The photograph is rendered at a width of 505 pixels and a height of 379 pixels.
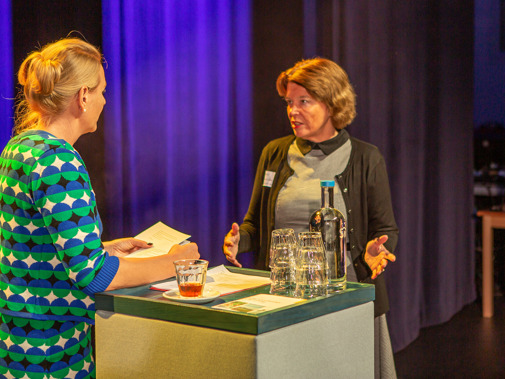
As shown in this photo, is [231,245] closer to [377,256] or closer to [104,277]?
[377,256]

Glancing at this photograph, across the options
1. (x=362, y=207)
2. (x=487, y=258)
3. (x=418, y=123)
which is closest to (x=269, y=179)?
(x=362, y=207)

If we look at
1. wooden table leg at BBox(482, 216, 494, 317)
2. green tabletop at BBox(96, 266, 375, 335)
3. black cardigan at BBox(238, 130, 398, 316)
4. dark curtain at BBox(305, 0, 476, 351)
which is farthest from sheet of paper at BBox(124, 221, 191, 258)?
wooden table leg at BBox(482, 216, 494, 317)

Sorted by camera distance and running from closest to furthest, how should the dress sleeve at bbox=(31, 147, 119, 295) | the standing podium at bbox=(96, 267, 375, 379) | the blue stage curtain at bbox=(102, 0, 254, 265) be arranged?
1. the standing podium at bbox=(96, 267, 375, 379)
2. the dress sleeve at bbox=(31, 147, 119, 295)
3. the blue stage curtain at bbox=(102, 0, 254, 265)

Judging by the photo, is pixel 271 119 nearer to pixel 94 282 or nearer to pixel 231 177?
pixel 231 177

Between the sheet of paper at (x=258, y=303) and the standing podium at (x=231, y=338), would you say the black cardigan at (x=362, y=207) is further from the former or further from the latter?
the sheet of paper at (x=258, y=303)

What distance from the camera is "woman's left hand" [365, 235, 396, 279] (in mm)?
1818

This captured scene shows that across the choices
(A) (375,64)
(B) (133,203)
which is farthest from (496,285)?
(B) (133,203)

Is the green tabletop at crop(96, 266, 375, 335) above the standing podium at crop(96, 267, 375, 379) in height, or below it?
above

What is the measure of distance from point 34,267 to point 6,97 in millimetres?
1225

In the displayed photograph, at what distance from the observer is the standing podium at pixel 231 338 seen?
116cm

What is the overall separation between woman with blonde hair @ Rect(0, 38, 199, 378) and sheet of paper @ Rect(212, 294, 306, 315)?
25 centimetres

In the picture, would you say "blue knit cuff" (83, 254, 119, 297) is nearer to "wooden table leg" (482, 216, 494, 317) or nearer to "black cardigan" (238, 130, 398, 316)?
"black cardigan" (238, 130, 398, 316)

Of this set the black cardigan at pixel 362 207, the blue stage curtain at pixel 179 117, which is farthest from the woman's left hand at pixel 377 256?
the blue stage curtain at pixel 179 117

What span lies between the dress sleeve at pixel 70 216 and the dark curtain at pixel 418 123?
2.66m
